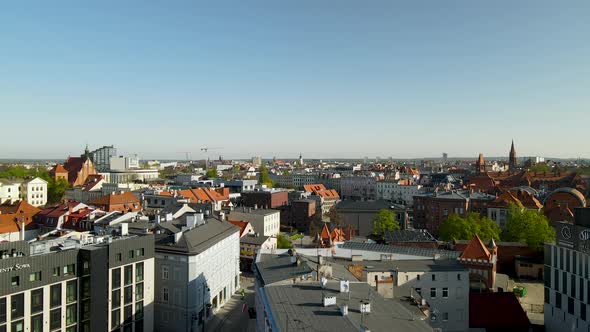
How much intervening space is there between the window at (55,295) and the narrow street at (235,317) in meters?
14.9

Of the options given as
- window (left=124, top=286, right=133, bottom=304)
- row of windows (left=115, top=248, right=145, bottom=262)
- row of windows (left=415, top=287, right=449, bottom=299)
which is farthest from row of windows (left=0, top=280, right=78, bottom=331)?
row of windows (left=415, top=287, right=449, bottom=299)

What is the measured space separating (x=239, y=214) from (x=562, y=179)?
97.4 metres

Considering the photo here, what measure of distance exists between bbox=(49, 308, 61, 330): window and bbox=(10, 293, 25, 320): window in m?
2.06

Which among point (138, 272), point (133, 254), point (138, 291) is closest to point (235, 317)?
point (138, 291)

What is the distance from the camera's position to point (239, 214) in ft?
258

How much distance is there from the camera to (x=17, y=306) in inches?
1159

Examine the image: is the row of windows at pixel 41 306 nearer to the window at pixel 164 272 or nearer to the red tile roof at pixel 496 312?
the window at pixel 164 272

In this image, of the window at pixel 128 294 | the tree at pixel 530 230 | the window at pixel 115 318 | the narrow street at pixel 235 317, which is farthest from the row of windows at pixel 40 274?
the tree at pixel 530 230

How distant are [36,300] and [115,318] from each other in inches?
261

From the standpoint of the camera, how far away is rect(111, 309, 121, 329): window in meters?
35.4

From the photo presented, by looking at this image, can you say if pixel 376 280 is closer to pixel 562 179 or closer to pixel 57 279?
pixel 57 279

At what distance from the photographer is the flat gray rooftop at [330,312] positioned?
21750mm

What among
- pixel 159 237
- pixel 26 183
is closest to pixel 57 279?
pixel 159 237

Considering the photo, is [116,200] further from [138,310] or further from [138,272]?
[138,310]
